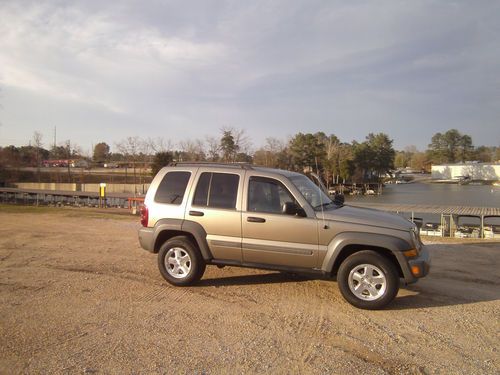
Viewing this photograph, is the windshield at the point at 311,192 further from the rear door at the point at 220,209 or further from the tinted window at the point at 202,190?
the tinted window at the point at 202,190

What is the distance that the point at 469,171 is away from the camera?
4958 inches

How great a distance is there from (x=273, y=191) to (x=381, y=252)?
1740 millimetres

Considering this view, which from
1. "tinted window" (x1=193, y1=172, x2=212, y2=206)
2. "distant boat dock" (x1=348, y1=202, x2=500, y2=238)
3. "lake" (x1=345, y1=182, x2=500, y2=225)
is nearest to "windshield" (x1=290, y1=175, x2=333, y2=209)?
"tinted window" (x1=193, y1=172, x2=212, y2=206)

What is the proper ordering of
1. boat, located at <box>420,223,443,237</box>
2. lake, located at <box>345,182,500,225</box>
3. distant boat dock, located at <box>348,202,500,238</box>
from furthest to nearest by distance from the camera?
lake, located at <box>345,182,500,225</box>, boat, located at <box>420,223,443,237</box>, distant boat dock, located at <box>348,202,500,238</box>

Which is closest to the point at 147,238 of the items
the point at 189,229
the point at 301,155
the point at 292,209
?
the point at 189,229

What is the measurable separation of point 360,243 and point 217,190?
7.47 feet

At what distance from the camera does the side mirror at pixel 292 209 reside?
192 inches

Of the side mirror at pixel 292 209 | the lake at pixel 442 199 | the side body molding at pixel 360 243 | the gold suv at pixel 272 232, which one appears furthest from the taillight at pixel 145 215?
the lake at pixel 442 199

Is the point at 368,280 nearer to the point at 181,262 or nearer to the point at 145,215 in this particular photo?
the point at 181,262

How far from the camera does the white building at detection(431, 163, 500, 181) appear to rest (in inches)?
4845

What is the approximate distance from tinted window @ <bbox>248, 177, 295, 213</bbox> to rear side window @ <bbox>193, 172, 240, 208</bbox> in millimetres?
267

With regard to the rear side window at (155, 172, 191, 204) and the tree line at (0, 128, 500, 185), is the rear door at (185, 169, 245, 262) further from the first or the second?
the tree line at (0, 128, 500, 185)

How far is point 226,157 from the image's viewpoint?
222 feet

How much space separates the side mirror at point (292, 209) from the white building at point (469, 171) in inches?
5551
